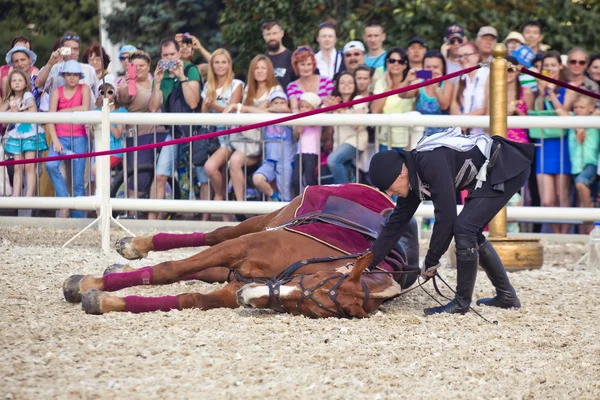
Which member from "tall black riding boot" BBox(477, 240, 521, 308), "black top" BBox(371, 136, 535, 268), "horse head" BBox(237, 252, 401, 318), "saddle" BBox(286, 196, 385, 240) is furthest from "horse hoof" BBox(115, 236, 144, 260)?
"tall black riding boot" BBox(477, 240, 521, 308)

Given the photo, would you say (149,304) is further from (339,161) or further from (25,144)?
(25,144)

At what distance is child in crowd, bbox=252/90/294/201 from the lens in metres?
8.68

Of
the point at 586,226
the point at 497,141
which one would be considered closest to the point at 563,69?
the point at 586,226

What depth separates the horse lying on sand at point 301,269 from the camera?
5285 mm

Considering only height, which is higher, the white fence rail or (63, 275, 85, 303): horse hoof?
the white fence rail

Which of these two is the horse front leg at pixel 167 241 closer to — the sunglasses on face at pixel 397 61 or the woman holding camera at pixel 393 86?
the woman holding camera at pixel 393 86

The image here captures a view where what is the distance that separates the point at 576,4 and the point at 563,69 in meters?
5.05

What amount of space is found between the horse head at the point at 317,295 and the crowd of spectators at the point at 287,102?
3.33 metres

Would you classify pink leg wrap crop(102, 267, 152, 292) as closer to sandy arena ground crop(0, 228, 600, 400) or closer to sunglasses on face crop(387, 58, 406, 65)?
sandy arena ground crop(0, 228, 600, 400)

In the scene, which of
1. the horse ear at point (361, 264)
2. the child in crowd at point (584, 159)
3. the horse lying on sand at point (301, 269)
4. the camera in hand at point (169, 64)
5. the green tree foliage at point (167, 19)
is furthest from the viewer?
the green tree foliage at point (167, 19)

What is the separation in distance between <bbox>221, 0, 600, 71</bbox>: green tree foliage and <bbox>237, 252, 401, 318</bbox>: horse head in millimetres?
7837

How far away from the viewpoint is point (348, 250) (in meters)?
5.63

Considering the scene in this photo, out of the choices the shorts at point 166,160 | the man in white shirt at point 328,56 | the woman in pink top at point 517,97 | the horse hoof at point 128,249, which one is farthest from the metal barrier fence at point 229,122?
the horse hoof at point 128,249

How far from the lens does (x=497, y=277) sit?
6.04m
